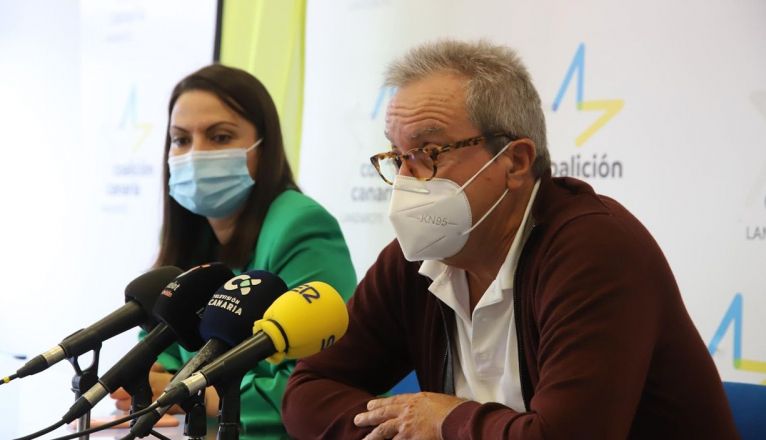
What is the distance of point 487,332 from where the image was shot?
5.81 feet

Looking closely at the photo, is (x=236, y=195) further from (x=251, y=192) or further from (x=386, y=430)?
(x=386, y=430)

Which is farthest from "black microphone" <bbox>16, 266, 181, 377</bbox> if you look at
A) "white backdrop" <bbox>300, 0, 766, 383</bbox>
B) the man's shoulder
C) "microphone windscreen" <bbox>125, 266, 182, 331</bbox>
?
"white backdrop" <bbox>300, 0, 766, 383</bbox>

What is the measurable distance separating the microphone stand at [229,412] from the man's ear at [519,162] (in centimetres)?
77

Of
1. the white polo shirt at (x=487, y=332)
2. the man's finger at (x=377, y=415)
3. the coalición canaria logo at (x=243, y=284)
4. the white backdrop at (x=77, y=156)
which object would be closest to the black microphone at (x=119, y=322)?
the coalición canaria logo at (x=243, y=284)

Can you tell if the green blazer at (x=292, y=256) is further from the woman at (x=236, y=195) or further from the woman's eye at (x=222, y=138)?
the woman's eye at (x=222, y=138)

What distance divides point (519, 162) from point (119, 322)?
2.62 ft

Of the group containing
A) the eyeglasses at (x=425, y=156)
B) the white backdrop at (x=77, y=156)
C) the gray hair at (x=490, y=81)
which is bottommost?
the white backdrop at (x=77, y=156)

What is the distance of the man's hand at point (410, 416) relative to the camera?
156 centimetres

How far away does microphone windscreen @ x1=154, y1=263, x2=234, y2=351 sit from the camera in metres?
1.38

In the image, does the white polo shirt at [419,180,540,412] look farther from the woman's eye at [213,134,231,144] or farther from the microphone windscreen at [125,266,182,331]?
the woman's eye at [213,134,231,144]

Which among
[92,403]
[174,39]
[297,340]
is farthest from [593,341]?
[174,39]

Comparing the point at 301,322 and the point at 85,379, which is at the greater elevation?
the point at 301,322

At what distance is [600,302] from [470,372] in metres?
0.41

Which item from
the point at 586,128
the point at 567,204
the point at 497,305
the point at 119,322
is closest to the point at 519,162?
the point at 567,204
